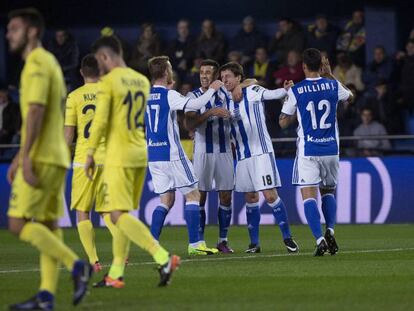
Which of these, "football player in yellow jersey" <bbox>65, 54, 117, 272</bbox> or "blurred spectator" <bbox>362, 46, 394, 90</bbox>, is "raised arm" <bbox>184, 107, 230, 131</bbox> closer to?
"football player in yellow jersey" <bbox>65, 54, 117, 272</bbox>

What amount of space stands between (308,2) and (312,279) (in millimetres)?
15424

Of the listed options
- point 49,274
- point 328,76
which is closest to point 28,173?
point 49,274

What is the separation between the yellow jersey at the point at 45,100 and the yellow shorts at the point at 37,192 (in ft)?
0.22

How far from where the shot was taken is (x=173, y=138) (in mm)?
14125

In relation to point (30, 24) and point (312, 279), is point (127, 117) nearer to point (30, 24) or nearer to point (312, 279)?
point (30, 24)

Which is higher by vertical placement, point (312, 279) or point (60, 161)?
point (60, 161)

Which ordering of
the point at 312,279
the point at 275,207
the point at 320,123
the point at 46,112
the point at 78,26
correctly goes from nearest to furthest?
1. the point at 46,112
2. the point at 312,279
3. the point at 320,123
4. the point at 275,207
5. the point at 78,26

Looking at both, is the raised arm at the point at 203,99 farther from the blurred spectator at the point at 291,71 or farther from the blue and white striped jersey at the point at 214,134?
the blurred spectator at the point at 291,71

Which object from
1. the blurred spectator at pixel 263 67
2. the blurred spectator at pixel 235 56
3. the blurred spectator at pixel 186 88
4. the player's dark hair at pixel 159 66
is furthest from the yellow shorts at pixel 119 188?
the blurred spectator at pixel 263 67

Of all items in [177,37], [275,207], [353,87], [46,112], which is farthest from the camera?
[177,37]

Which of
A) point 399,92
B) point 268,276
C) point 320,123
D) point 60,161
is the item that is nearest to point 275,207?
point 320,123

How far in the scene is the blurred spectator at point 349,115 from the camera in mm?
21688

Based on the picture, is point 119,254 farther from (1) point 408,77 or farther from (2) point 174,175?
(1) point 408,77

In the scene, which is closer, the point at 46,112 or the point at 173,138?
the point at 46,112
